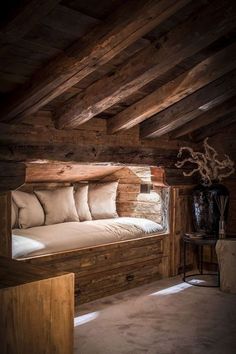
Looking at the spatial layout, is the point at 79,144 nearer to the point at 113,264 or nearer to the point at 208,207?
the point at 113,264

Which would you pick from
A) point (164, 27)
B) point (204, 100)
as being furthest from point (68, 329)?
point (204, 100)

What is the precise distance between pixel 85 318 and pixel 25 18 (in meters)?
2.54

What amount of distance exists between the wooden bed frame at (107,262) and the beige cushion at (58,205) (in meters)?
0.33

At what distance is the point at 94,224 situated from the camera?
4.54 meters

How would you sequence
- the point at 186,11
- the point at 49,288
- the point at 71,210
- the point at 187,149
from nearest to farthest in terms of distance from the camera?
the point at 49,288 < the point at 186,11 < the point at 71,210 < the point at 187,149

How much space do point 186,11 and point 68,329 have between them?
2.22m

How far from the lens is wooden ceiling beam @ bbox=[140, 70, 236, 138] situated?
12.6ft

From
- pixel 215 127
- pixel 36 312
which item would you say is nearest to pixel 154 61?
pixel 36 312

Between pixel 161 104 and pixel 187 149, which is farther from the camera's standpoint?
pixel 187 149

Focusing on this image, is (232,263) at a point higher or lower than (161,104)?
lower

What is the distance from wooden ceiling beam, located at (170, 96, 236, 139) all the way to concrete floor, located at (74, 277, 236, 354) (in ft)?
6.15

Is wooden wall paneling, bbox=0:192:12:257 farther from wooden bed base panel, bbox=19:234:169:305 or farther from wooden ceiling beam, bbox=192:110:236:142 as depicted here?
wooden ceiling beam, bbox=192:110:236:142

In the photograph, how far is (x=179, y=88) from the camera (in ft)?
11.6

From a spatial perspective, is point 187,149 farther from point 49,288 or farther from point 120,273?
point 49,288
